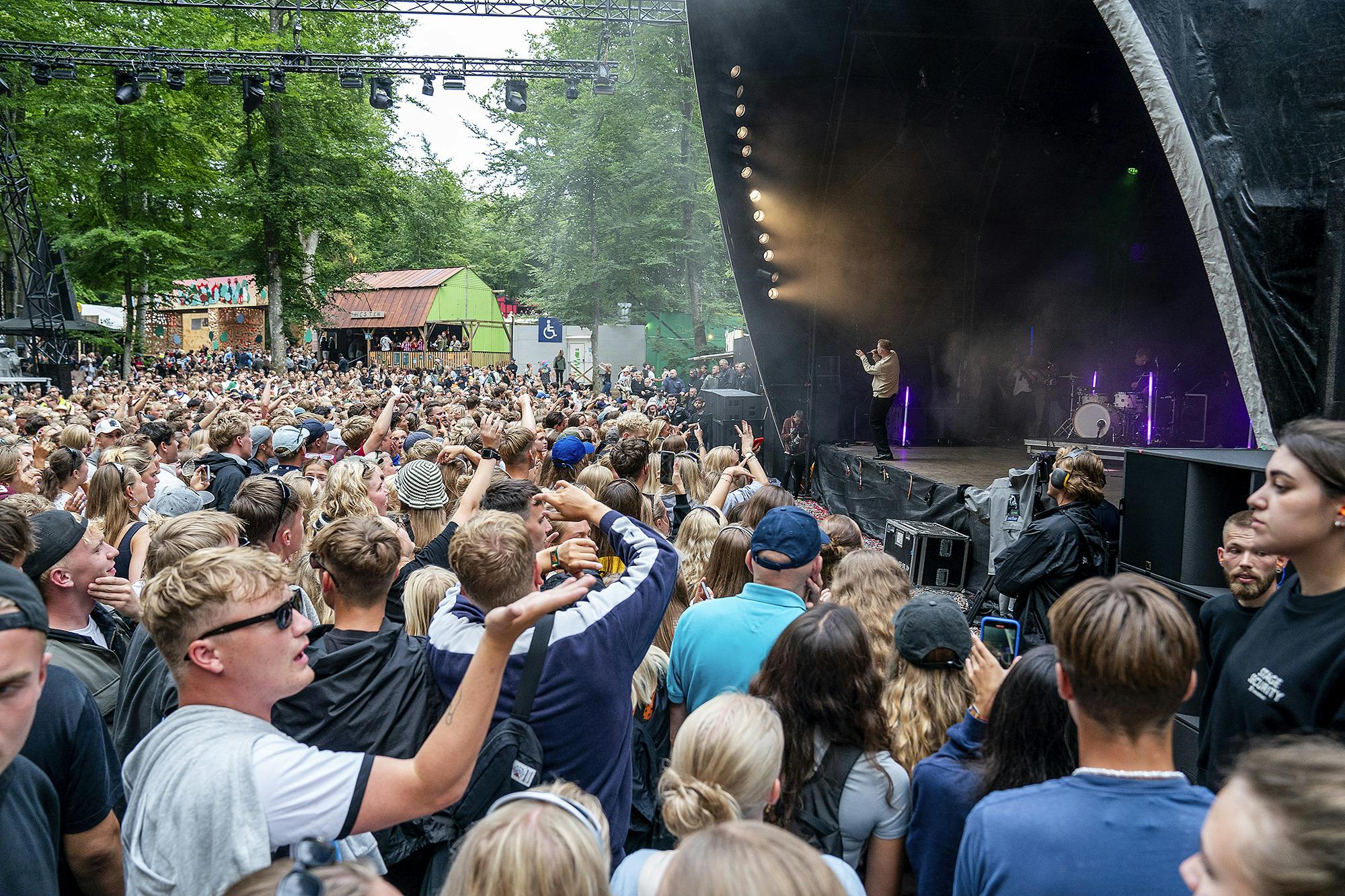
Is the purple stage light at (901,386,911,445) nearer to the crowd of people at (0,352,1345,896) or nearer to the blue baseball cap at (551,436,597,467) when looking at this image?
the blue baseball cap at (551,436,597,467)

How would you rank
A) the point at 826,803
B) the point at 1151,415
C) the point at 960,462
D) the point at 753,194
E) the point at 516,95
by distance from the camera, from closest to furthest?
1. the point at 826,803
2. the point at 753,194
3. the point at 960,462
4. the point at 1151,415
5. the point at 516,95

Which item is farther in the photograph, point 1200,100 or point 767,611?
point 1200,100

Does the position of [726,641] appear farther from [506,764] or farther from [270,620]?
[270,620]

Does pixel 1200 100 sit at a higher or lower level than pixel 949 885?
Result: higher

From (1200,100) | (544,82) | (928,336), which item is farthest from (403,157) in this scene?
(1200,100)

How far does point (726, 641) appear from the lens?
2.88 meters

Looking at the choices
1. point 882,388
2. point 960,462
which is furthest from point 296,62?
point 960,462

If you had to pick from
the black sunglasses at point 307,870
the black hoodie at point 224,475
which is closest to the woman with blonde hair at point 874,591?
the black sunglasses at point 307,870

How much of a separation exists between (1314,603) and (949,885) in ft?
3.93

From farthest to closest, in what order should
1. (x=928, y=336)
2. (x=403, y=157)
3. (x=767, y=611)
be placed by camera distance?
(x=403, y=157) → (x=928, y=336) → (x=767, y=611)

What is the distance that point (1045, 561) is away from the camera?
5125 mm

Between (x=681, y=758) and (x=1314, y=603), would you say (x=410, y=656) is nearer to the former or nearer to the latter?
(x=681, y=758)

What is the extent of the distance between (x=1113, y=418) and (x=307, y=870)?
49.5 ft

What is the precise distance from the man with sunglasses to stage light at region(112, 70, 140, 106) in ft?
68.3
